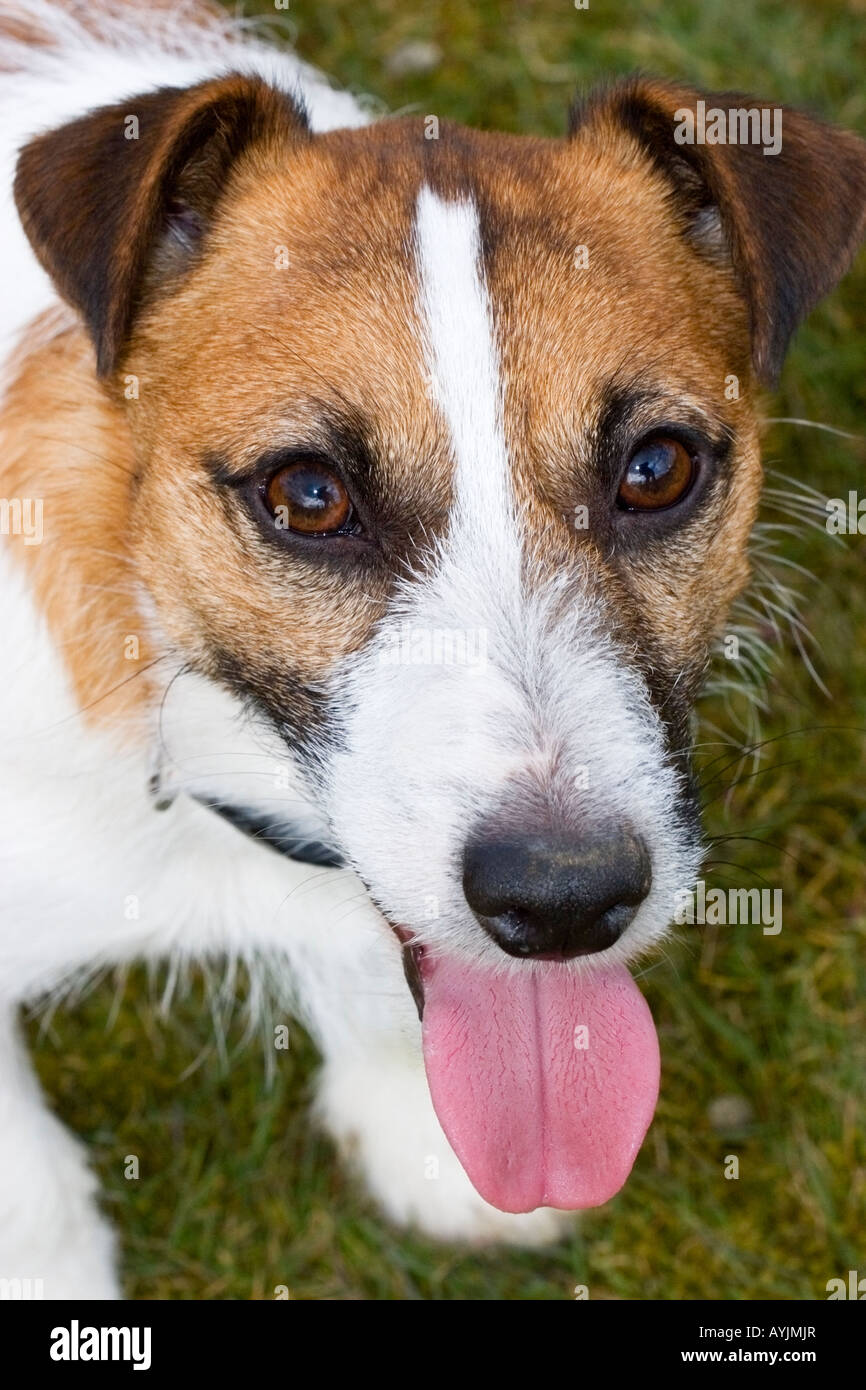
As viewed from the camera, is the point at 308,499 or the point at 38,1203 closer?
the point at 308,499

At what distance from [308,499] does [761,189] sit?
1.08m

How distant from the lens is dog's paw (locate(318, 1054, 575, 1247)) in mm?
4047

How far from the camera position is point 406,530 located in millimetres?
2629

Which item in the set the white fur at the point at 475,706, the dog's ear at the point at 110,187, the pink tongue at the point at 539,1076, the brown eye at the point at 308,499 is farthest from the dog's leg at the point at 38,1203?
the dog's ear at the point at 110,187

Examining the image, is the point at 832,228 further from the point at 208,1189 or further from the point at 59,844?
the point at 208,1189

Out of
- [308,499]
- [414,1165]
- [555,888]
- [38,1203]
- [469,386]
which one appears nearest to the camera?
[555,888]

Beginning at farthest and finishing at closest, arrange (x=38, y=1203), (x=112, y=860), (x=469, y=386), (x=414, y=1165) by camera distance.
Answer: (x=414, y=1165) < (x=38, y=1203) < (x=112, y=860) < (x=469, y=386)

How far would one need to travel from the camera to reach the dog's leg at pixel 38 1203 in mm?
3619

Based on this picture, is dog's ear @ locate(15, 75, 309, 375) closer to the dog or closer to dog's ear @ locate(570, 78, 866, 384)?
the dog

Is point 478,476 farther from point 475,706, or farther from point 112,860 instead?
point 112,860

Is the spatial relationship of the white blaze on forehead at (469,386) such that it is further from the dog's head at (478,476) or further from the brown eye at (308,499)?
the brown eye at (308,499)

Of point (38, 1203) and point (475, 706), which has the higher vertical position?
point (475, 706)

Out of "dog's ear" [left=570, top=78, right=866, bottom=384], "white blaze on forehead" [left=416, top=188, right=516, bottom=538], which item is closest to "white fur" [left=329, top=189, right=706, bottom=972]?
"white blaze on forehead" [left=416, top=188, right=516, bottom=538]

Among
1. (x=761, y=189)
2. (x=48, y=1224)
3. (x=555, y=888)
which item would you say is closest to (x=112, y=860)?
(x=48, y=1224)
